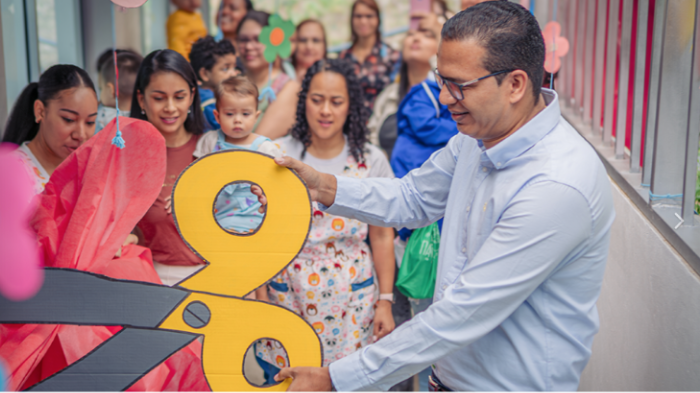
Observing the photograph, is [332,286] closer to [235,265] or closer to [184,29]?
[235,265]

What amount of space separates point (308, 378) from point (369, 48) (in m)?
2.79

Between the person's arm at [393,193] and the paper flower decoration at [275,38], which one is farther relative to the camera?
the paper flower decoration at [275,38]

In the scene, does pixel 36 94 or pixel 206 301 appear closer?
pixel 206 301

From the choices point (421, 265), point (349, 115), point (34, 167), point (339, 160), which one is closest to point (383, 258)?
point (421, 265)

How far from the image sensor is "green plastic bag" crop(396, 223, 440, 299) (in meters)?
2.12

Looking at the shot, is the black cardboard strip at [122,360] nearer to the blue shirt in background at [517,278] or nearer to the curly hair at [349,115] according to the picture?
the blue shirt in background at [517,278]

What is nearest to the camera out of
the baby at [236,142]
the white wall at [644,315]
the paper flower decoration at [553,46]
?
the white wall at [644,315]

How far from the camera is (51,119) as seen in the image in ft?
4.96

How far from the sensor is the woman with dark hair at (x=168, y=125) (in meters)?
1.59

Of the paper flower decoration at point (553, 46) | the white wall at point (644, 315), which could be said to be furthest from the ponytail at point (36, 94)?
the white wall at point (644, 315)

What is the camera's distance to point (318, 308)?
1941mm

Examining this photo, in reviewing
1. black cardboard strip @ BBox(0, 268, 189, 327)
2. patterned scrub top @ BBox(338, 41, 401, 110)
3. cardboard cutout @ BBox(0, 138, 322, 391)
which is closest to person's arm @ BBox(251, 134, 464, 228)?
cardboard cutout @ BBox(0, 138, 322, 391)

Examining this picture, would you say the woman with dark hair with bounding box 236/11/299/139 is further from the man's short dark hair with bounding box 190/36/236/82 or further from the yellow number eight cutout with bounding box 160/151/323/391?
the yellow number eight cutout with bounding box 160/151/323/391

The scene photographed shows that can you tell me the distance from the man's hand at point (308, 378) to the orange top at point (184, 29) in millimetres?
2720
